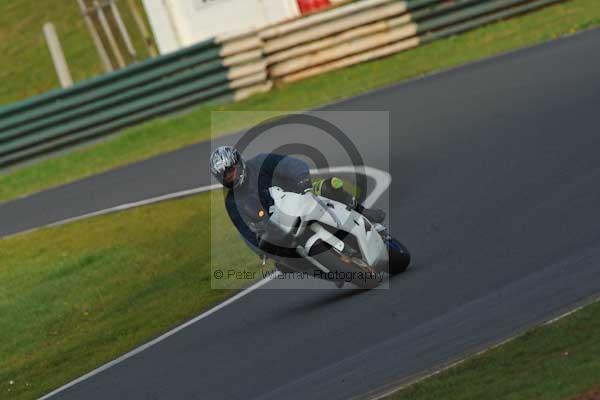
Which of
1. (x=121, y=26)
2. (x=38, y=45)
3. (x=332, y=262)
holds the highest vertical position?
(x=332, y=262)

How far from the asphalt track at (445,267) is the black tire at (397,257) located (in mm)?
160

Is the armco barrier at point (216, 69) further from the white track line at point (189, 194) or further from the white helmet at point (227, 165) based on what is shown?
the white helmet at point (227, 165)

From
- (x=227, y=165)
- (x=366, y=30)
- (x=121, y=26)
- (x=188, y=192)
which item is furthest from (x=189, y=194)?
(x=121, y=26)

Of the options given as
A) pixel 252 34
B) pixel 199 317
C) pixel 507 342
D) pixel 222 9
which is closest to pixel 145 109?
pixel 252 34

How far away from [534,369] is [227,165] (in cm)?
344

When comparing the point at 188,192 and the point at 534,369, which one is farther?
the point at 188,192

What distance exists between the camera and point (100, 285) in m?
13.1

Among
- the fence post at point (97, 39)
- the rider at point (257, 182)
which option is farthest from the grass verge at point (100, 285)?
the fence post at point (97, 39)

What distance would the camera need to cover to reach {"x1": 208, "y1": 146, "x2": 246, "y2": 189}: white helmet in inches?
367

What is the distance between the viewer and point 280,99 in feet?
64.9

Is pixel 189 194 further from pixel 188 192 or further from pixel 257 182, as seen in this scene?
pixel 257 182

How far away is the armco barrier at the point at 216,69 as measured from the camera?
20172 millimetres

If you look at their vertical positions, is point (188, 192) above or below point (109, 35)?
above

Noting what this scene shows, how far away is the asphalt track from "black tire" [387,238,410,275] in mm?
160
